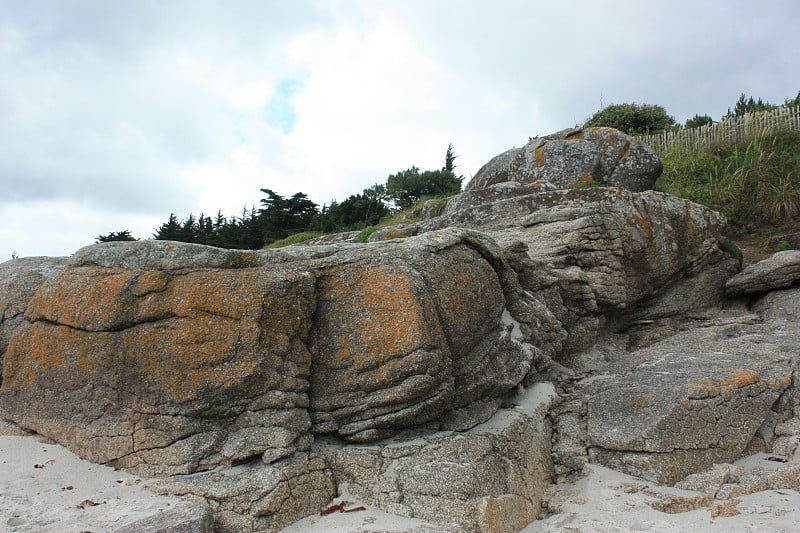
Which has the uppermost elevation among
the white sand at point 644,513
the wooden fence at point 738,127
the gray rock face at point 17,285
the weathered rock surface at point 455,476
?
the wooden fence at point 738,127

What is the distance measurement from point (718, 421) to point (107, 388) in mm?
5621

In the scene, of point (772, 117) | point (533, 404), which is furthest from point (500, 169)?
point (772, 117)

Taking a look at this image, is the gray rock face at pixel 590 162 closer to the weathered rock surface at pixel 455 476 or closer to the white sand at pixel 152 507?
the weathered rock surface at pixel 455 476

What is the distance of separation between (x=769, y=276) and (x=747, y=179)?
5043 millimetres

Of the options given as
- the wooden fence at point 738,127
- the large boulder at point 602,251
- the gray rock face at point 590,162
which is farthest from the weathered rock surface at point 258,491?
the wooden fence at point 738,127

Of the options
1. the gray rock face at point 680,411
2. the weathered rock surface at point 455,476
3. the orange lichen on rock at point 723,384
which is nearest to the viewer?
the weathered rock surface at point 455,476

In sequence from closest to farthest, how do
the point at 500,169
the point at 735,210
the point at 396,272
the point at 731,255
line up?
the point at 396,272 → the point at 731,255 → the point at 500,169 → the point at 735,210

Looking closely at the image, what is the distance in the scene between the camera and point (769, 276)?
29.9ft

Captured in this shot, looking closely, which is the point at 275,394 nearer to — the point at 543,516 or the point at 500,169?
the point at 543,516

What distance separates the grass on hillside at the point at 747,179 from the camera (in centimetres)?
1239

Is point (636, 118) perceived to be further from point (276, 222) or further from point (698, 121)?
point (276, 222)

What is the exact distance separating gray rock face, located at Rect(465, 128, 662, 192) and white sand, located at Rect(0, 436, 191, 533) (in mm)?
8640

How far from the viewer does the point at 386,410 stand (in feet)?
16.8

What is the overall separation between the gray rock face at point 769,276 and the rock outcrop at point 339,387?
8.60 feet
